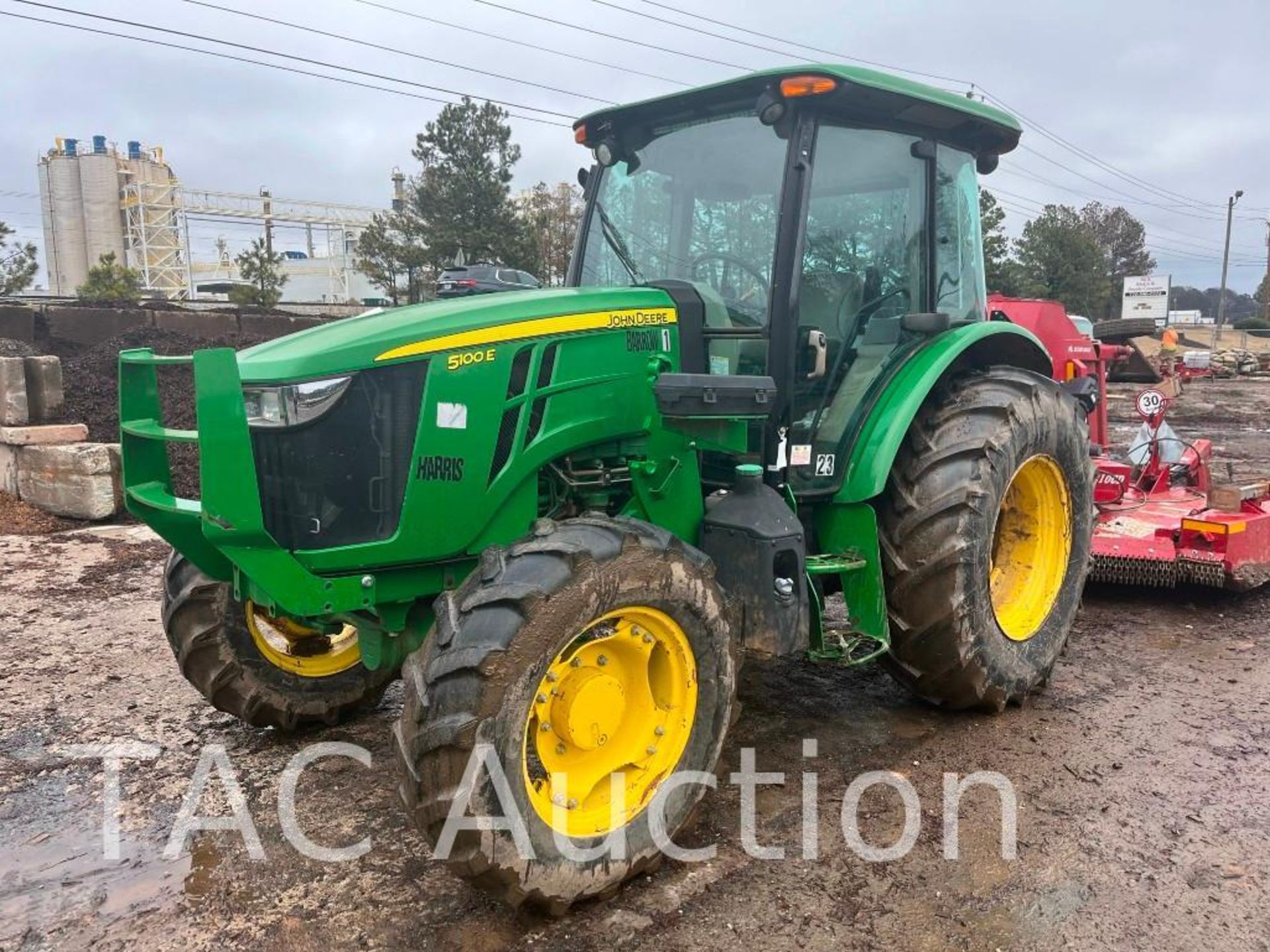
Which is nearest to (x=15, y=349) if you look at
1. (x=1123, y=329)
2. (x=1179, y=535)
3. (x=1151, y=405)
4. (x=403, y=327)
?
(x=403, y=327)

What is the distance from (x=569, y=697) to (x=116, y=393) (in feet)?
28.9

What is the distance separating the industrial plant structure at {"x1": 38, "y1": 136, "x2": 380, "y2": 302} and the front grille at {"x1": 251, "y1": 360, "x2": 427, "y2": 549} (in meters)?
57.5

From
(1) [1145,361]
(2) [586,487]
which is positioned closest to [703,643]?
(2) [586,487]

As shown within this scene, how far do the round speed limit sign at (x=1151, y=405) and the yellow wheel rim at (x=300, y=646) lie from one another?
18.3 feet

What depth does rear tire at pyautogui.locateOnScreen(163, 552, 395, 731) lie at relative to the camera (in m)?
3.76

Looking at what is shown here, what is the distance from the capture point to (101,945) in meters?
2.68

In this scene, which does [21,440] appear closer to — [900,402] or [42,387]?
[42,387]

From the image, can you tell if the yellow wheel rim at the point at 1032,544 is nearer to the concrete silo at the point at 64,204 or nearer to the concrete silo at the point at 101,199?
the concrete silo at the point at 101,199

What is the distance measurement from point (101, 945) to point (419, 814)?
975mm

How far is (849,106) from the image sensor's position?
3.76 m

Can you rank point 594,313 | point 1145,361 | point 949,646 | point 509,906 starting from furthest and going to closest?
point 1145,361
point 949,646
point 594,313
point 509,906

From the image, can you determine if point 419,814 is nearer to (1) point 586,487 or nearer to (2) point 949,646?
(1) point 586,487

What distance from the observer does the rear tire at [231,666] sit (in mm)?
3762

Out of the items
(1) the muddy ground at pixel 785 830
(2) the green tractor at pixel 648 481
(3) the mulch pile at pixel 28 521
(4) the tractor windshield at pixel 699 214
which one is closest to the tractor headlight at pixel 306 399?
(2) the green tractor at pixel 648 481
